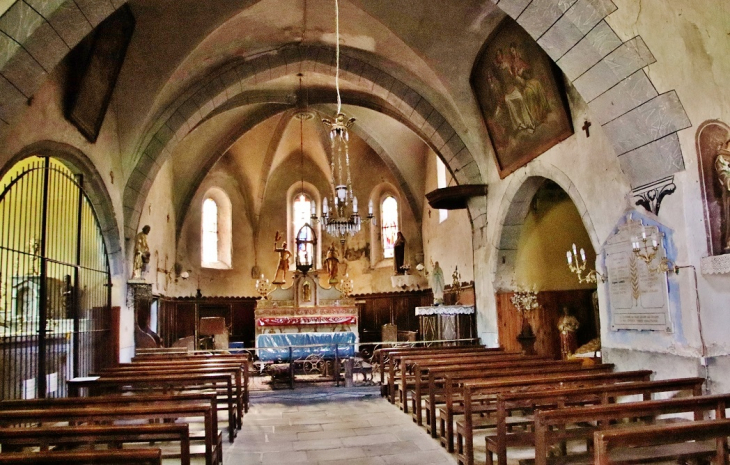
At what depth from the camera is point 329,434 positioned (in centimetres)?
667

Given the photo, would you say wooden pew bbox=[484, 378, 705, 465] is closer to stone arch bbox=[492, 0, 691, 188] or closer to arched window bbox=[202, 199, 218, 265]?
stone arch bbox=[492, 0, 691, 188]

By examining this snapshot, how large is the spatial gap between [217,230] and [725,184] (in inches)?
621

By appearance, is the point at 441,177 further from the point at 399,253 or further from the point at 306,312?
the point at 306,312

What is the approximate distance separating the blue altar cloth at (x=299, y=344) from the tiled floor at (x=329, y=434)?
2.05m

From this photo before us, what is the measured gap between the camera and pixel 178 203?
16188 millimetres

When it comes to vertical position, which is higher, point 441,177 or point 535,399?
point 441,177

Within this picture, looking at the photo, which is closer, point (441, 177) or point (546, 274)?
point (546, 274)

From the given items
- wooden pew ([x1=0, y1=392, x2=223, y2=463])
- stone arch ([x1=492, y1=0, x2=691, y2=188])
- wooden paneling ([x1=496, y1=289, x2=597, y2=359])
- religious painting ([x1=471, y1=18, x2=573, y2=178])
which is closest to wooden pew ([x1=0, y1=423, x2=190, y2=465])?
wooden pew ([x1=0, y1=392, x2=223, y2=463])

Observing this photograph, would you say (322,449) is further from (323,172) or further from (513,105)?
(323,172)

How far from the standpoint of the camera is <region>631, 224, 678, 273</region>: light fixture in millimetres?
5766

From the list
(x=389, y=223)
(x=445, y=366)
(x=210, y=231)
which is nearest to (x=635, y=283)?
(x=445, y=366)

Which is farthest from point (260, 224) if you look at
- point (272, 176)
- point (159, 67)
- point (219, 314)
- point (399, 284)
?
point (159, 67)

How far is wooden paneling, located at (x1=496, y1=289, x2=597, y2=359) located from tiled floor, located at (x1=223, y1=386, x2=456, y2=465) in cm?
298

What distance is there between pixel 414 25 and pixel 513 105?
7.30 feet
